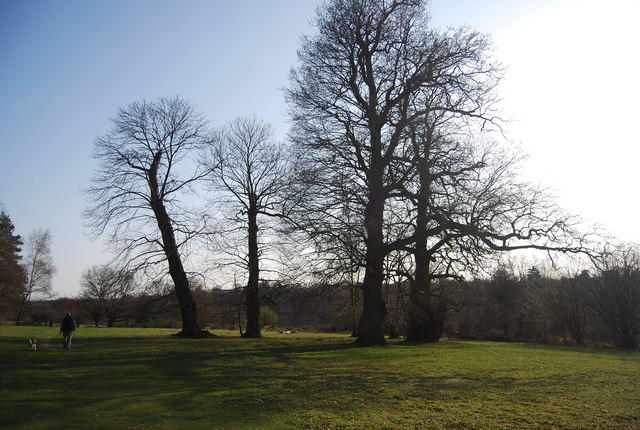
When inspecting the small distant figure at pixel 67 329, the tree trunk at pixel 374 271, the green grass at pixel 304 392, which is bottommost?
the green grass at pixel 304 392

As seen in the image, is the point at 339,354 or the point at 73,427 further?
the point at 339,354

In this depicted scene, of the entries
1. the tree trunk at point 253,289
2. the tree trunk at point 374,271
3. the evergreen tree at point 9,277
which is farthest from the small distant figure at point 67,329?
the evergreen tree at point 9,277

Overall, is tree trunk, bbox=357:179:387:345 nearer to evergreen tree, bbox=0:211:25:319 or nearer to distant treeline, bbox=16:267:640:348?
distant treeline, bbox=16:267:640:348

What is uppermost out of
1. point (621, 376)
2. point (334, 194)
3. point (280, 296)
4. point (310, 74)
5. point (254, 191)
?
point (310, 74)

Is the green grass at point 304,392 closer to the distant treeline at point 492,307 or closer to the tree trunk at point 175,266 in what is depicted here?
the distant treeline at point 492,307

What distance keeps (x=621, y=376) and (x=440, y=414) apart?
936cm

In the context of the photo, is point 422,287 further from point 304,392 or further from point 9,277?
point 9,277

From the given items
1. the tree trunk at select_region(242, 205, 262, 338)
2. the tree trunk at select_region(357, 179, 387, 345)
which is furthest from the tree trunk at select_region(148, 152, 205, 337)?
the tree trunk at select_region(357, 179, 387, 345)

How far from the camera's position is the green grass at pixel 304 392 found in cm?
844

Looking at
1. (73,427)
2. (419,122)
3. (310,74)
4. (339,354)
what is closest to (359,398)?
(73,427)

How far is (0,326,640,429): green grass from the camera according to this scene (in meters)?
8.44

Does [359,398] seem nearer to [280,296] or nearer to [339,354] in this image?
[339,354]

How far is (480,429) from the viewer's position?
791 cm

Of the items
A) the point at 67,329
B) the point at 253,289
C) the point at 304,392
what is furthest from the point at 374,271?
the point at 67,329
